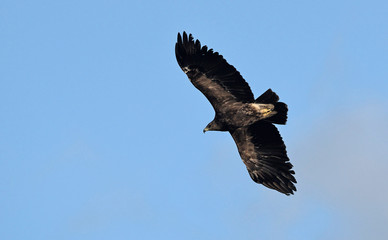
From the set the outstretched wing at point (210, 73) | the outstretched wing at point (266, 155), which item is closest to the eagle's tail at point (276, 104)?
the outstretched wing at point (210, 73)

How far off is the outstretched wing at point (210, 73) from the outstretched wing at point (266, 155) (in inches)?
52.1

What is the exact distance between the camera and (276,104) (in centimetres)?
2039

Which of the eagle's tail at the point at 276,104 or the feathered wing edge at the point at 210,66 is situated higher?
the feathered wing edge at the point at 210,66

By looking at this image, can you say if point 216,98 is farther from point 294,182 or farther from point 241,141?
point 294,182

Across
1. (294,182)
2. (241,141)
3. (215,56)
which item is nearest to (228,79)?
(215,56)

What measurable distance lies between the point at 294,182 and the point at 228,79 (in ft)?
12.5

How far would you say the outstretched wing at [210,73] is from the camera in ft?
66.5

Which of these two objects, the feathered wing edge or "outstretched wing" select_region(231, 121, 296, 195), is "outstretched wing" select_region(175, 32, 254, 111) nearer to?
the feathered wing edge

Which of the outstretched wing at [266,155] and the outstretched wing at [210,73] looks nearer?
the outstretched wing at [210,73]

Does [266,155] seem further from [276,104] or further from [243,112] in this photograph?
[276,104]

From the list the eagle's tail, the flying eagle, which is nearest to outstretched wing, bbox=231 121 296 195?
the flying eagle

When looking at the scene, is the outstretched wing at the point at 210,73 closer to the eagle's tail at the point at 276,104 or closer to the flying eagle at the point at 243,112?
the flying eagle at the point at 243,112

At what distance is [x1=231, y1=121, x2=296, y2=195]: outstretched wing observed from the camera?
851 inches

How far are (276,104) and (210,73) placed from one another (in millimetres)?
2037
